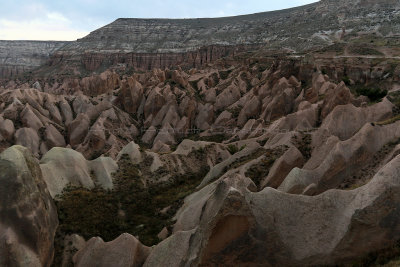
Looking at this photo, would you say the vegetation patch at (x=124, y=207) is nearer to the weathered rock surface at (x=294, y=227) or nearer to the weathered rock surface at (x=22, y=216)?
the weathered rock surface at (x=22, y=216)

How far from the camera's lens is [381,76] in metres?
54.2

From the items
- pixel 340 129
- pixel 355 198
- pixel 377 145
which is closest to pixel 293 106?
pixel 340 129

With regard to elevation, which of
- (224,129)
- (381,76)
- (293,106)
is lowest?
(224,129)

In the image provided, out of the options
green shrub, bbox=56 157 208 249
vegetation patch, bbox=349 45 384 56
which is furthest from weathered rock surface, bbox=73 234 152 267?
vegetation patch, bbox=349 45 384 56

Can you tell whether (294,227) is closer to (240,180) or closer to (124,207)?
(240,180)

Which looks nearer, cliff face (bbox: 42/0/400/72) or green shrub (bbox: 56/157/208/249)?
green shrub (bbox: 56/157/208/249)

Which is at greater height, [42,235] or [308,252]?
[308,252]

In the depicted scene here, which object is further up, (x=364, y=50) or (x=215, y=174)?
(x=364, y=50)

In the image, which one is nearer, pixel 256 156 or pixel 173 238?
pixel 173 238

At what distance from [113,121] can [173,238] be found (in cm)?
5011

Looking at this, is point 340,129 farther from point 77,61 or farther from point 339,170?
point 77,61

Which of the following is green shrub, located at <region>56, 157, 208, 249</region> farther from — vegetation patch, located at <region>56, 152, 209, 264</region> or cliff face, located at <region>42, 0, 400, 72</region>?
cliff face, located at <region>42, 0, 400, 72</region>

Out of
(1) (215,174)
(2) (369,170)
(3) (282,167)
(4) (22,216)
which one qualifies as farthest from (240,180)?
(4) (22,216)

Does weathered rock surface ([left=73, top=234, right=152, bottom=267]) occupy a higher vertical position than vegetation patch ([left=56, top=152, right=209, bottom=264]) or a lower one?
higher
